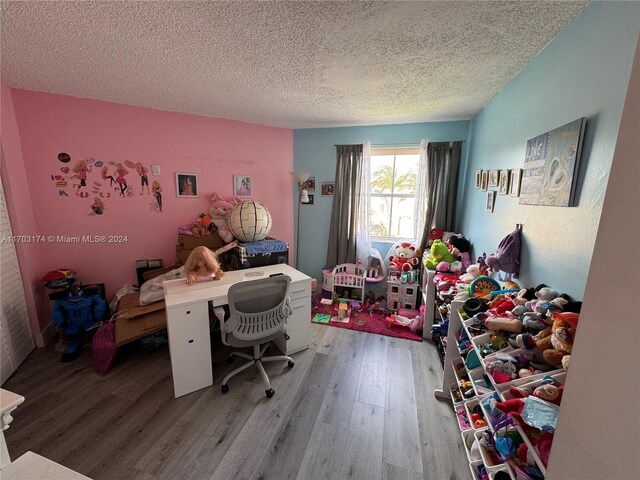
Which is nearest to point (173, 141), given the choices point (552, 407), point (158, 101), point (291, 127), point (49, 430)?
point (158, 101)

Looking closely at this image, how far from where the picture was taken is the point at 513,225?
1755 mm

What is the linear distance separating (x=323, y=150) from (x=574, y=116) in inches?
106

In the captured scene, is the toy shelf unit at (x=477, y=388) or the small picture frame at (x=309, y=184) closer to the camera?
the toy shelf unit at (x=477, y=388)

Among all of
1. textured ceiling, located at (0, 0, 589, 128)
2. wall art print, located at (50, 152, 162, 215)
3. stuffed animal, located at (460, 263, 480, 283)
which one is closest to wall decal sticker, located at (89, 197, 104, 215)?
wall art print, located at (50, 152, 162, 215)

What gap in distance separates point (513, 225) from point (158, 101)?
3305 mm

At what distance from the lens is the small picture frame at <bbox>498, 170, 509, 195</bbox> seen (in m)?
1.84

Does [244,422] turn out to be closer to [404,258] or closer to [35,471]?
[35,471]

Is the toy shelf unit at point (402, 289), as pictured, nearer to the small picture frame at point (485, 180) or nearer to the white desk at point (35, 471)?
the small picture frame at point (485, 180)

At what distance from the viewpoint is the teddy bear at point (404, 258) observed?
10.4ft

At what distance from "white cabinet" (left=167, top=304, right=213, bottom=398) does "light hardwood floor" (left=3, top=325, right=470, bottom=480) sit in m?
0.11

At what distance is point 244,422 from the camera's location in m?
1.70

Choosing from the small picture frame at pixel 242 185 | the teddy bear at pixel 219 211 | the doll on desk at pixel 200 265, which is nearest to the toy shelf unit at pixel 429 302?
the doll on desk at pixel 200 265

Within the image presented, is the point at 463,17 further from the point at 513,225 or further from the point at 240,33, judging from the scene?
the point at 513,225

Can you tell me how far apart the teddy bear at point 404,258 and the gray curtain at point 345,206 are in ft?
1.91
